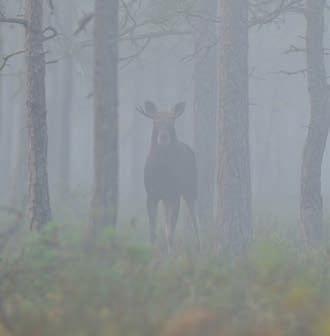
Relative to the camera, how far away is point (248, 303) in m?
6.34

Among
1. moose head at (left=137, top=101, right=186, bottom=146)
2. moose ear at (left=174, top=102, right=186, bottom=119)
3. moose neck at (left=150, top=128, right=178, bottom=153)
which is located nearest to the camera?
moose head at (left=137, top=101, right=186, bottom=146)

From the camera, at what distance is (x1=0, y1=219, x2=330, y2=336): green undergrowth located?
546 cm

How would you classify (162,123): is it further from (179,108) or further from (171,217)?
(171,217)

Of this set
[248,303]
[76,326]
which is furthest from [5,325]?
[248,303]

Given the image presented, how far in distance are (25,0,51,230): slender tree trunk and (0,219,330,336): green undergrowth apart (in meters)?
1.99

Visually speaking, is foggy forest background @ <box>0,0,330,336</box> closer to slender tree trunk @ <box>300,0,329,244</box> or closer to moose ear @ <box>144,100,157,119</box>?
slender tree trunk @ <box>300,0,329,244</box>

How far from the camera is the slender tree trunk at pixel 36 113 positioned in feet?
34.1

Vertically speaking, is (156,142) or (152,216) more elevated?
(156,142)

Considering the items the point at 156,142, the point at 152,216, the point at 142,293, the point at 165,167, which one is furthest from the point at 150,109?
the point at 142,293

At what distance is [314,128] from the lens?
1377 cm

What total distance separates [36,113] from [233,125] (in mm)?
4241

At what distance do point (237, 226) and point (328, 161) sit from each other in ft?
209

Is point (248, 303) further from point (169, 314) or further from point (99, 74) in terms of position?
point (99, 74)

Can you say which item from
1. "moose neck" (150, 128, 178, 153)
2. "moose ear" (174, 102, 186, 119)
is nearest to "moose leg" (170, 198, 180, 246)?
"moose neck" (150, 128, 178, 153)
